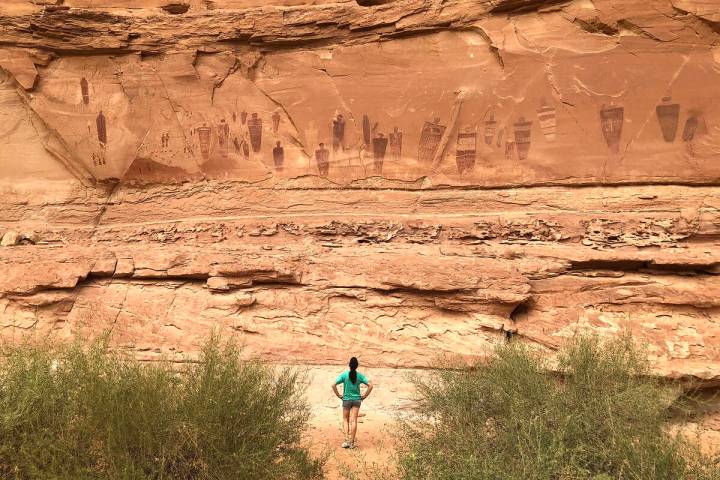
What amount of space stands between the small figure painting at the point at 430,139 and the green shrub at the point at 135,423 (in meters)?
5.89

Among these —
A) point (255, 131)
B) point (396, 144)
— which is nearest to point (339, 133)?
point (396, 144)

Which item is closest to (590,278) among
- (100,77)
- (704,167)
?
(704,167)

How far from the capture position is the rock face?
8.34 meters

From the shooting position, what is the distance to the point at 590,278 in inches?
322

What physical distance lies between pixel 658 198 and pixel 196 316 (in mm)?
7229

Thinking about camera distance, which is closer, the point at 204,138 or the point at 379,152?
the point at 379,152

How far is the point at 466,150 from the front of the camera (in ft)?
33.1

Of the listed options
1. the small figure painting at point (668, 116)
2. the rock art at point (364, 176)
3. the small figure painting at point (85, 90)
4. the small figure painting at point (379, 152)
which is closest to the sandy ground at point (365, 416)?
the rock art at point (364, 176)

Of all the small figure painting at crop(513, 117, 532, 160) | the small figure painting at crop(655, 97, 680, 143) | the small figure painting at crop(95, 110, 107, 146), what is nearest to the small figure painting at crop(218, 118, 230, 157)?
the small figure painting at crop(95, 110, 107, 146)

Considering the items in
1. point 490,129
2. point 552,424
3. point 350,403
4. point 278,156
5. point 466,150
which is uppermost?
point 490,129

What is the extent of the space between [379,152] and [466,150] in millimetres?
1499

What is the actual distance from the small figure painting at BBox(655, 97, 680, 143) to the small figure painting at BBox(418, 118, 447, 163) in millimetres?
3377

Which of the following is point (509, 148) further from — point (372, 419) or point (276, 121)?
point (372, 419)

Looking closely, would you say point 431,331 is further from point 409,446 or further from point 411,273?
point 409,446
